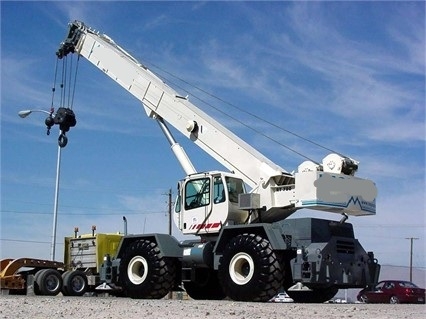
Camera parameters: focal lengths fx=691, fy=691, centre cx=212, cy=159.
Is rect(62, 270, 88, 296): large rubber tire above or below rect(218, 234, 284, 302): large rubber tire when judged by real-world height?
below

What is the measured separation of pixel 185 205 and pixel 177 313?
7583mm

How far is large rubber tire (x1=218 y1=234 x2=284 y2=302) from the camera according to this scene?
1672 centimetres

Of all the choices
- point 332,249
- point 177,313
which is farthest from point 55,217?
point 177,313

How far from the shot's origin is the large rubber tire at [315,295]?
19.5 m

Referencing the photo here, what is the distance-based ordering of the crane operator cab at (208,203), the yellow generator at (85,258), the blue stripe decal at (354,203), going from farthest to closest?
the yellow generator at (85,258) → the crane operator cab at (208,203) → the blue stripe decal at (354,203)

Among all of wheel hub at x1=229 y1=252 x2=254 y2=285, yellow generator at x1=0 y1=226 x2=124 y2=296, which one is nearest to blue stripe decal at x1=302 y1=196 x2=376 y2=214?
wheel hub at x1=229 y1=252 x2=254 y2=285

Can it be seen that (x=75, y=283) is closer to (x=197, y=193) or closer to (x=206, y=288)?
(x=206, y=288)

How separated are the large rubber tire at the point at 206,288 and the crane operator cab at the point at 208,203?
1756mm

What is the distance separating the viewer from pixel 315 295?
64.5 feet

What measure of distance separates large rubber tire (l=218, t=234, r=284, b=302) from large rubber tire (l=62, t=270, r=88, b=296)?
8.94 meters

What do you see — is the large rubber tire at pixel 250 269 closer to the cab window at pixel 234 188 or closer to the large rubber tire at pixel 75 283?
the cab window at pixel 234 188

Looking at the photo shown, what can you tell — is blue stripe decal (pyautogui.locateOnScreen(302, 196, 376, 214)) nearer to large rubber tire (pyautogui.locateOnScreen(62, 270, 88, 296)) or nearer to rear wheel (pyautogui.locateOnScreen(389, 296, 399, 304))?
large rubber tire (pyautogui.locateOnScreen(62, 270, 88, 296))

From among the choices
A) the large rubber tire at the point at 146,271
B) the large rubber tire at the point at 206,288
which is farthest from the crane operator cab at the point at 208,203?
the large rubber tire at the point at 206,288

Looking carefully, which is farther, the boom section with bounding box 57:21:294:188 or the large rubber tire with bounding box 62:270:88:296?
the large rubber tire with bounding box 62:270:88:296
